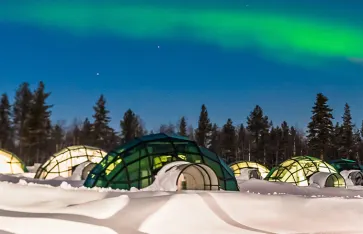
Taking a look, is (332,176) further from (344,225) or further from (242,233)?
(242,233)

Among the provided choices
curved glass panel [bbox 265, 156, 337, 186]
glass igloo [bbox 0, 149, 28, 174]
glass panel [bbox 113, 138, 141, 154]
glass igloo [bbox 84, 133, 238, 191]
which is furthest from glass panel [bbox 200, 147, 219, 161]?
glass igloo [bbox 0, 149, 28, 174]

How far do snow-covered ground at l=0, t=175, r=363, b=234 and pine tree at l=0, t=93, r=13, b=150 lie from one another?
209 ft

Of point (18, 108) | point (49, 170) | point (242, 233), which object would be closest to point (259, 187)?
point (242, 233)

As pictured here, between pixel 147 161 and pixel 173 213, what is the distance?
676 cm

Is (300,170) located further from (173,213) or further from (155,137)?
(173,213)

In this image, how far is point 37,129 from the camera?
60156mm

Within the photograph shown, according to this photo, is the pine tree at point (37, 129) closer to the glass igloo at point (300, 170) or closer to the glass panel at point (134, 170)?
the glass igloo at point (300, 170)

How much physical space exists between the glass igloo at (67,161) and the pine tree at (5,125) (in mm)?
44492

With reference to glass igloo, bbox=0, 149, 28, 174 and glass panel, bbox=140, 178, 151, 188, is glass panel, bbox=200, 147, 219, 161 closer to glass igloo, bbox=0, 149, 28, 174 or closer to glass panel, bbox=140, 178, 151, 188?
glass panel, bbox=140, 178, 151, 188

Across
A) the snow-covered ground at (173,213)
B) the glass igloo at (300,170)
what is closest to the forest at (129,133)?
A: the glass igloo at (300,170)

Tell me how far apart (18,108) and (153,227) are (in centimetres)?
6764

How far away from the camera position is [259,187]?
1905 centimetres

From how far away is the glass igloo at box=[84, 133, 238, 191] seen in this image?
552 inches

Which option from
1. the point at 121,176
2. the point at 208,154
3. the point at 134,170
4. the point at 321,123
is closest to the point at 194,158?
the point at 208,154
